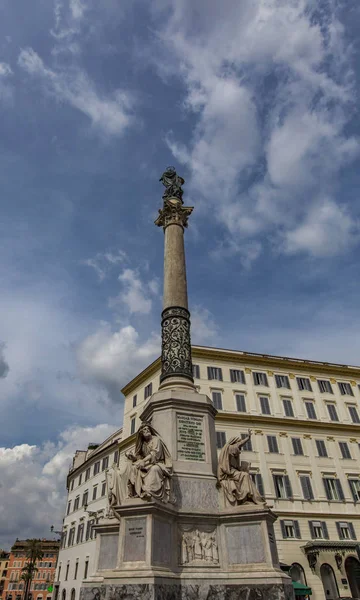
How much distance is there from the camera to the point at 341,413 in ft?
128

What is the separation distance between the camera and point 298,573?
30.7 meters

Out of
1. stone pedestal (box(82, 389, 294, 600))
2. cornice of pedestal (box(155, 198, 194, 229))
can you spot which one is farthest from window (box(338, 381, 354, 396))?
stone pedestal (box(82, 389, 294, 600))

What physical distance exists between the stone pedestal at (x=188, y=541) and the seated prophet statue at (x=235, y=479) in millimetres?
230

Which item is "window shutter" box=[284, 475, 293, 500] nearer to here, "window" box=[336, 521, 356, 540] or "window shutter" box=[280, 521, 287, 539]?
"window shutter" box=[280, 521, 287, 539]

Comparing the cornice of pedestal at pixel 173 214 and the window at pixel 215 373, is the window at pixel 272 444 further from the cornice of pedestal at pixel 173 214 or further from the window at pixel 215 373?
the cornice of pedestal at pixel 173 214

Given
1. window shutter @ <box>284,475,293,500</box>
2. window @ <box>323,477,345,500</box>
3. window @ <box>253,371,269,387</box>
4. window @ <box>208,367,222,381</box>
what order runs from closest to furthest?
window shutter @ <box>284,475,293,500</box> → window @ <box>323,477,345,500</box> → window @ <box>208,367,222,381</box> → window @ <box>253,371,269,387</box>

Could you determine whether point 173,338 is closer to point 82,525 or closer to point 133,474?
point 133,474

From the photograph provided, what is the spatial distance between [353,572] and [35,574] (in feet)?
340

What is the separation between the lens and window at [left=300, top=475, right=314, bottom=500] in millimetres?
33625

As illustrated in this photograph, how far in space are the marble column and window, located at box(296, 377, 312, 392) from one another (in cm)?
2729

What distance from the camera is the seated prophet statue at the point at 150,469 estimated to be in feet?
30.4

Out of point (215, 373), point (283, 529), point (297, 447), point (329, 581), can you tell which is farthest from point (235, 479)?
point (297, 447)

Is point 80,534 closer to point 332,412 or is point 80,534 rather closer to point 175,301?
point 332,412

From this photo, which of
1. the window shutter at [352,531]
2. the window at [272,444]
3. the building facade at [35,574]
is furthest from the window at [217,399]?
the building facade at [35,574]
